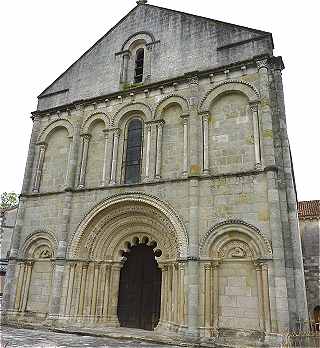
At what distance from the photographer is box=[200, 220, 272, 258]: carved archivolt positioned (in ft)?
33.1

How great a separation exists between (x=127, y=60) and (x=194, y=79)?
4.02 meters

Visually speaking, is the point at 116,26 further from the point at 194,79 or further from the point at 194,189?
the point at 194,189

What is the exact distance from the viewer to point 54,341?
946 cm

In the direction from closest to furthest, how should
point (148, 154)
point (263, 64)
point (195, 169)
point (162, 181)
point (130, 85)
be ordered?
point (195, 169)
point (263, 64)
point (162, 181)
point (148, 154)
point (130, 85)

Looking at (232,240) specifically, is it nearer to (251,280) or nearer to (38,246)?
(251,280)

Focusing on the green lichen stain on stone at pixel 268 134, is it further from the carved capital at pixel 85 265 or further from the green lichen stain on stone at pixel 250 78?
the carved capital at pixel 85 265

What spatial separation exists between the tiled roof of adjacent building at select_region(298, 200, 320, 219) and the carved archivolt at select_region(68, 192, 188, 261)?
31.8ft

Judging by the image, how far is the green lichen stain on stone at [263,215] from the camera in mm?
10102

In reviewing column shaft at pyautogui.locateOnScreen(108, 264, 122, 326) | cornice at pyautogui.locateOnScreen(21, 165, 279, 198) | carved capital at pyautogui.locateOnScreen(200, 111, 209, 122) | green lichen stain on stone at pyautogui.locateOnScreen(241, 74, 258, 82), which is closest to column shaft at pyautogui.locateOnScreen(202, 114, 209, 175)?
carved capital at pyautogui.locateOnScreen(200, 111, 209, 122)

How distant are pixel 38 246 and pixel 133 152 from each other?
5.31 meters

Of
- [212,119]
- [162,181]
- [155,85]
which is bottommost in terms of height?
[162,181]

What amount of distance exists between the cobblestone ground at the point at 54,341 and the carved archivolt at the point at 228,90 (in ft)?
26.4

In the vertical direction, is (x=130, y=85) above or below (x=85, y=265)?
above

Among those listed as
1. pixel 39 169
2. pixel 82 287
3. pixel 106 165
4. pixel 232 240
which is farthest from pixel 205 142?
pixel 39 169
